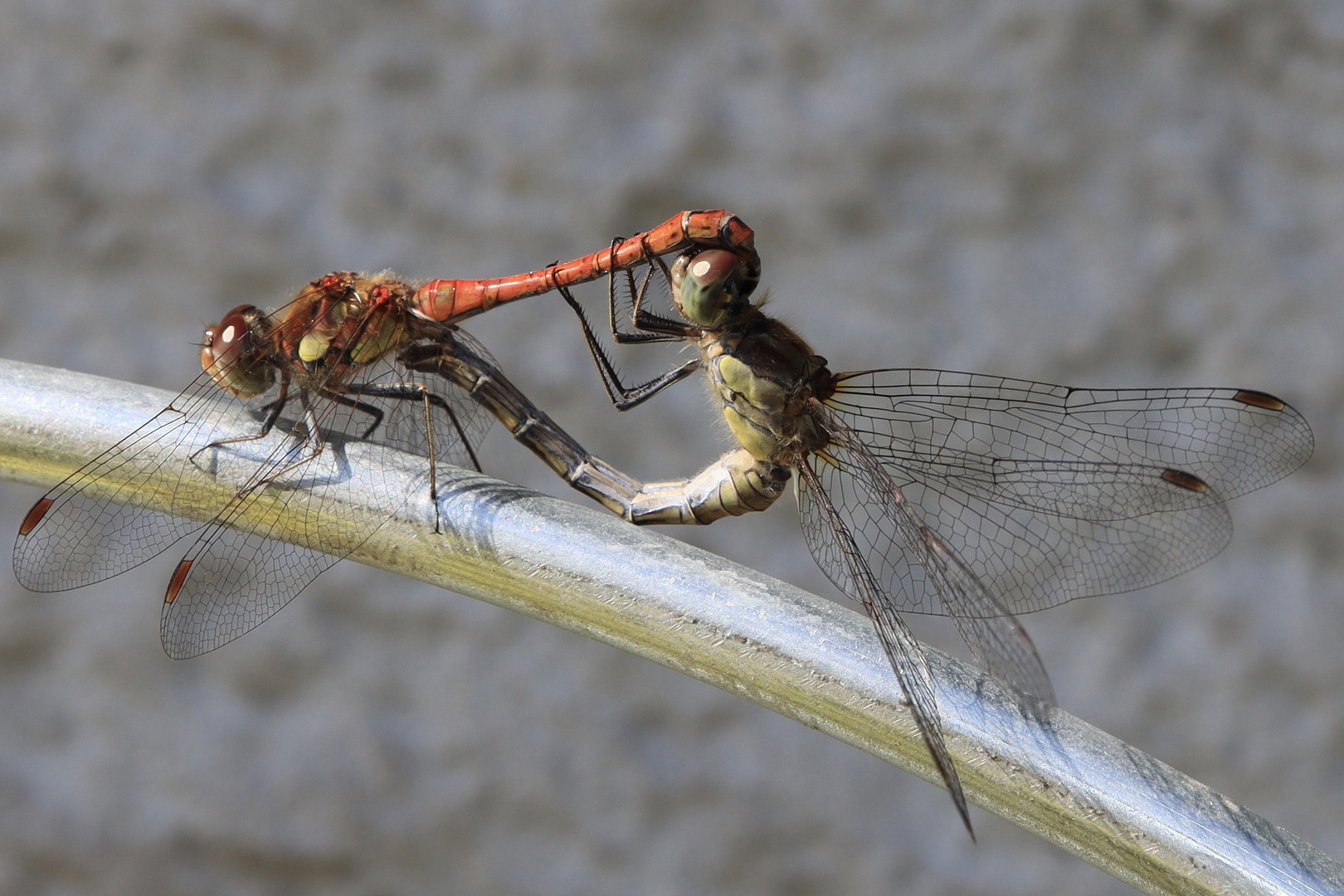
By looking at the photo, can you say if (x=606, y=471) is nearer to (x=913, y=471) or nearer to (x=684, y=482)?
(x=684, y=482)

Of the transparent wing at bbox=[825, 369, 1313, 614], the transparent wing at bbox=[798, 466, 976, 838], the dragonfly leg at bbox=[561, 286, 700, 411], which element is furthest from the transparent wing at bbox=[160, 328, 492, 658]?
the transparent wing at bbox=[825, 369, 1313, 614]

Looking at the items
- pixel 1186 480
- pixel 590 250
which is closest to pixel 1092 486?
pixel 1186 480

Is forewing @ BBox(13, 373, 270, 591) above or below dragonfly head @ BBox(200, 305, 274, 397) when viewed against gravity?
below

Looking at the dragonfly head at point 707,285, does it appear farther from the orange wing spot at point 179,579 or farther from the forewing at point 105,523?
the orange wing spot at point 179,579

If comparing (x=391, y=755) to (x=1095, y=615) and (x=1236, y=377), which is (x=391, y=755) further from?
(x=1236, y=377)

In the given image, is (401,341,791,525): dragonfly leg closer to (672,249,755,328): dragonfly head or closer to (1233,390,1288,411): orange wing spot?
(672,249,755,328): dragonfly head

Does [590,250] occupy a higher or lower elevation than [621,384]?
higher
